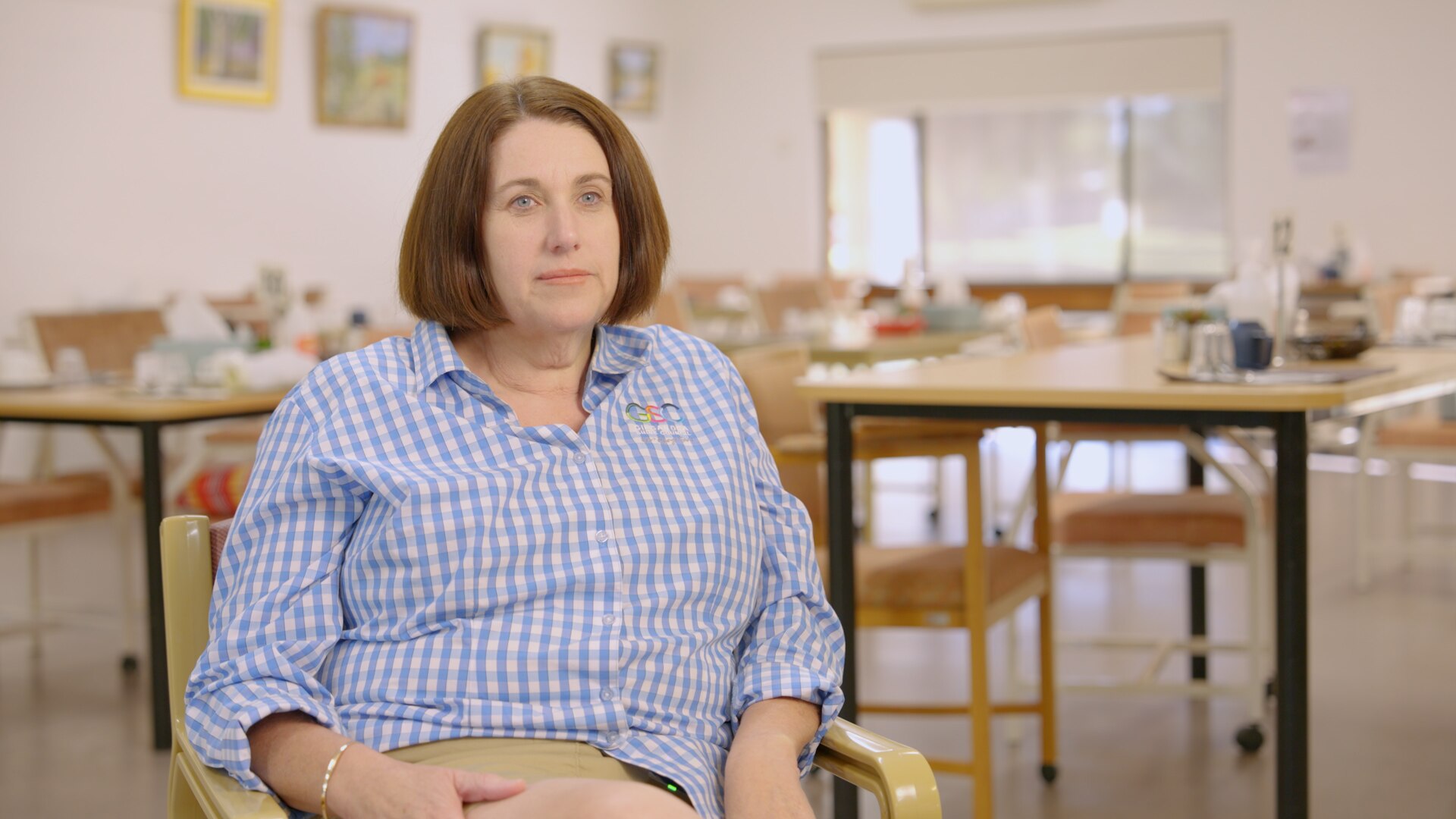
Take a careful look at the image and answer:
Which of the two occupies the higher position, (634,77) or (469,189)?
(634,77)

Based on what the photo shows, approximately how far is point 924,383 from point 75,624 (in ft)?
8.39

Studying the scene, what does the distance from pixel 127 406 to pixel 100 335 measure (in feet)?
4.29

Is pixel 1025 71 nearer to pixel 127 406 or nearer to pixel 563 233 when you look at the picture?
pixel 127 406

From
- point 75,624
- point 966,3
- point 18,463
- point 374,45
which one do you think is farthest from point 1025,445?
point 75,624

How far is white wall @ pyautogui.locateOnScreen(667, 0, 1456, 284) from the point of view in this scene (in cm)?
916

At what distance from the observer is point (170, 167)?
23.1 feet

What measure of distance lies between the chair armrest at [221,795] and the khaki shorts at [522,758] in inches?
5.3

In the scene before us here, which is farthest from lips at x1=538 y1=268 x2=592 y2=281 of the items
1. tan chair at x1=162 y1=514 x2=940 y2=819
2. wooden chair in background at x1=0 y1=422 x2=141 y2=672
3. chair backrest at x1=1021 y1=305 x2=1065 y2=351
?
wooden chair in background at x1=0 y1=422 x2=141 y2=672

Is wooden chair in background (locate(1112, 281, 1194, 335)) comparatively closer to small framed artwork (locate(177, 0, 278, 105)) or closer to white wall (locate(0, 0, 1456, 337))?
white wall (locate(0, 0, 1456, 337))

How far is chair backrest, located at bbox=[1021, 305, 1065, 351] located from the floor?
813 millimetres

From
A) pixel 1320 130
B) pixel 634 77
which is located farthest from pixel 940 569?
pixel 634 77

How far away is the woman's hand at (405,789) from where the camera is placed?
1215 mm

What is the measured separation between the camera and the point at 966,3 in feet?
33.5

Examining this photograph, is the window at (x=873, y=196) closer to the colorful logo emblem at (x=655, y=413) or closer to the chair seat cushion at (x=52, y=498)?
the chair seat cushion at (x=52, y=498)
